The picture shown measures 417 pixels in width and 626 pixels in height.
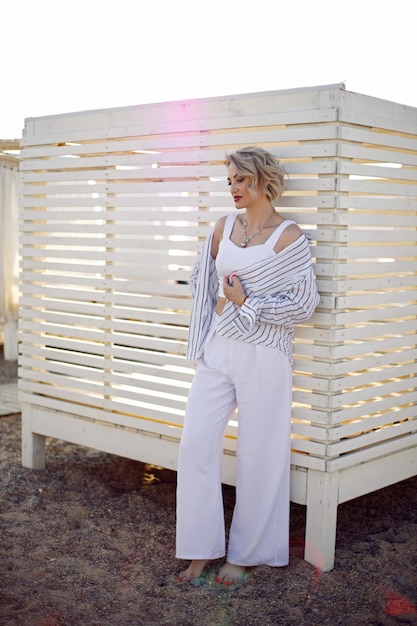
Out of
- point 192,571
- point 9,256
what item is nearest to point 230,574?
point 192,571

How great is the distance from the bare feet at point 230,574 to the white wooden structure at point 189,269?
36cm

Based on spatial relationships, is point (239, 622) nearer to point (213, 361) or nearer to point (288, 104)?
point (213, 361)

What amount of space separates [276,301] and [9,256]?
6555 mm

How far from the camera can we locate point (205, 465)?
12.9 ft

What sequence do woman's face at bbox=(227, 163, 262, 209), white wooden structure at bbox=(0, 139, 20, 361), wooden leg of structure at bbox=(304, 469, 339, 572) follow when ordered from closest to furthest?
woman's face at bbox=(227, 163, 262, 209) → wooden leg of structure at bbox=(304, 469, 339, 572) → white wooden structure at bbox=(0, 139, 20, 361)

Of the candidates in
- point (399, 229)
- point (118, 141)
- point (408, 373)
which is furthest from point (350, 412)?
point (118, 141)

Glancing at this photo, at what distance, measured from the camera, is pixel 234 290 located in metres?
3.79

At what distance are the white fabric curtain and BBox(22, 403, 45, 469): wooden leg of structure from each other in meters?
4.34

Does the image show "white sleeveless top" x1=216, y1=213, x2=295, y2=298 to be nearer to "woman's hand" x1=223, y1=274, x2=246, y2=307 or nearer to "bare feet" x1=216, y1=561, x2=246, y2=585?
"woman's hand" x1=223, y1=274, x2=246, y2=307

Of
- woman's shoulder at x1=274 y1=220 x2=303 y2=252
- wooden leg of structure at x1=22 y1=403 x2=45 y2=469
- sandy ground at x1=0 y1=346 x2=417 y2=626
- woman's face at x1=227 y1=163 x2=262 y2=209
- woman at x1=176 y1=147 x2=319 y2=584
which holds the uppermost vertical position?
woman's face at x1=227 y1=163 x2=262 y2=209

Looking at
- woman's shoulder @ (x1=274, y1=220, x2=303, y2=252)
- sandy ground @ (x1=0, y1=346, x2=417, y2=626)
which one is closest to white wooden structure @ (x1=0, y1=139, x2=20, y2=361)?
sandy ground @ (x1=0, y1=346, x2=417, y2=626)

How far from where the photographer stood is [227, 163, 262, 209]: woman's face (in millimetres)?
3846

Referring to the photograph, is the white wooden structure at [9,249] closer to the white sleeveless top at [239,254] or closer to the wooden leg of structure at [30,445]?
the wooden leg of structure at [30,445]

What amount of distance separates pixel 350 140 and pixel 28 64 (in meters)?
5.44
